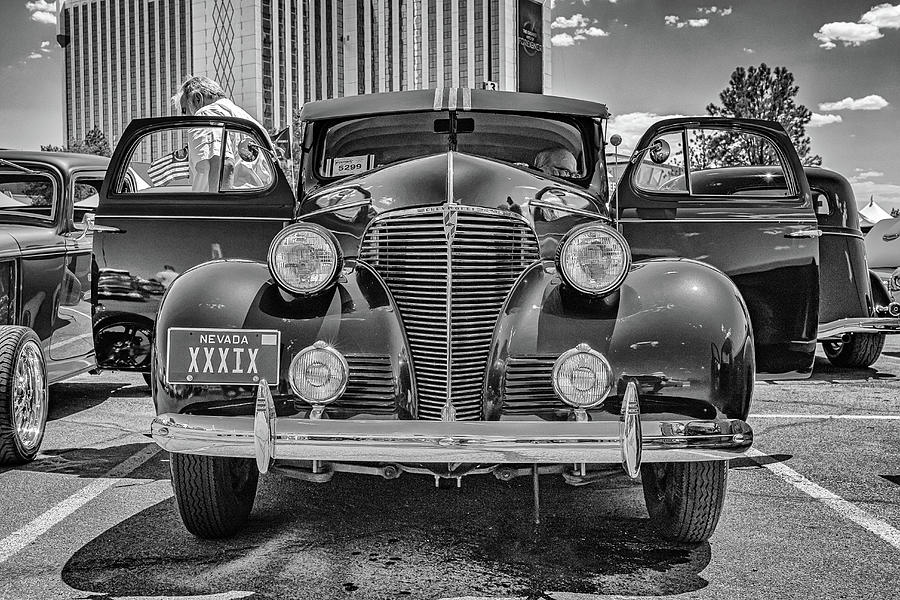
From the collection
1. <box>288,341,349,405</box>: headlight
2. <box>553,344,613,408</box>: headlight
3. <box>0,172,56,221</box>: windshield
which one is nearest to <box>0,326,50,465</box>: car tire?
<box>0,172,56,221</box>: windshield

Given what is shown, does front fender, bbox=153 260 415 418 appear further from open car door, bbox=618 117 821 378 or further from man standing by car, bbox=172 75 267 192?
man standing by car, bbox=172 75 267 192

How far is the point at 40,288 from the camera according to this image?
17.6 ft

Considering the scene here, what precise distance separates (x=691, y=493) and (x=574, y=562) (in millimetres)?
495

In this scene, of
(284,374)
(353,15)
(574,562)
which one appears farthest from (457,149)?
(353,15)

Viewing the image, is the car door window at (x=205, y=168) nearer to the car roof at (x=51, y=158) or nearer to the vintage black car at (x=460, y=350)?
the car roof at (x=51, y=158)

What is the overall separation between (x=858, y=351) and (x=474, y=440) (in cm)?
690

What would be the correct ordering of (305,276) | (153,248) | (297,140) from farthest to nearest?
(297,140)
(153,248)
(305,276)

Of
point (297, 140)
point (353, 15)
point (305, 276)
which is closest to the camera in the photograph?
point (305, 276)

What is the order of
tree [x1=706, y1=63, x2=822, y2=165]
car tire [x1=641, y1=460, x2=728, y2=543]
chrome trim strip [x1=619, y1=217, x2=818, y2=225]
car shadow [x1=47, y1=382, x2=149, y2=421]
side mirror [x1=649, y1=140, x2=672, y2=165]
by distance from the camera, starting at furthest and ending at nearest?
tree [x1=706, y1=63, x2=822, y2=165] < car shadow [x1=47, y1=382, x2=149, y2=421] < side mirror [x1=649, y1=140, x2=672, y2=165] < chrome trim strip [x1=619, y1=217, x2=818, y2=225] < car tire [x1=641, y1=460, x2=728, y2=543]

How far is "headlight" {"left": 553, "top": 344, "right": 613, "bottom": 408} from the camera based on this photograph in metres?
2.89

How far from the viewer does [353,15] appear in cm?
8600

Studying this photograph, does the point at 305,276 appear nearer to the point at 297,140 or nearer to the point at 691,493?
the point at 691,493

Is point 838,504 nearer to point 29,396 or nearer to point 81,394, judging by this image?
point 29,396

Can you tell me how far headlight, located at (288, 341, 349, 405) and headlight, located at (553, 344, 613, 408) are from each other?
2.37ft
